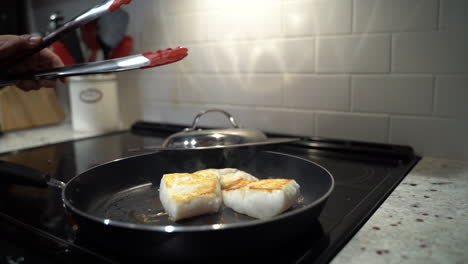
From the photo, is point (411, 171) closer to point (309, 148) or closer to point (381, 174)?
point (381, 174)

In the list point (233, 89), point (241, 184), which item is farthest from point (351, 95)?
point (241, 184)

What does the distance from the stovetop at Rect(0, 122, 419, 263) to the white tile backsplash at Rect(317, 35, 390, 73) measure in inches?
7.2

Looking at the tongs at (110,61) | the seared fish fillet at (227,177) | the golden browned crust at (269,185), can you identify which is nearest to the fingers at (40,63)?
the tongs at (110,61)

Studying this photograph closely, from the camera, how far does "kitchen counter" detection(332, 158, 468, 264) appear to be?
0.45 metres

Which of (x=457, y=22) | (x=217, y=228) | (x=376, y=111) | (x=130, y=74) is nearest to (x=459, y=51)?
(x=457, y=22)

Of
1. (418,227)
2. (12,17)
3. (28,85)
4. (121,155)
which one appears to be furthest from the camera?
(12,17)

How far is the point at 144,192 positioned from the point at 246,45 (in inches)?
21.9

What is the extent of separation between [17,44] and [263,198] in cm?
51

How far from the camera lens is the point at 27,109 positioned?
1347 millimetres

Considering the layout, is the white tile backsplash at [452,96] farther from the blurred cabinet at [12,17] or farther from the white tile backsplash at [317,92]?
the blurred cabinet at [12,17]

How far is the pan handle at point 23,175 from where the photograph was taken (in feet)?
2.20

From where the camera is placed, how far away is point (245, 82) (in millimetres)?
1110

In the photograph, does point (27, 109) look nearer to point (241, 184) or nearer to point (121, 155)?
point (121, 155)

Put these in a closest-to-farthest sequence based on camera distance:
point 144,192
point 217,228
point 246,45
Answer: point 217,228 → point 144,192 → point 246,45
